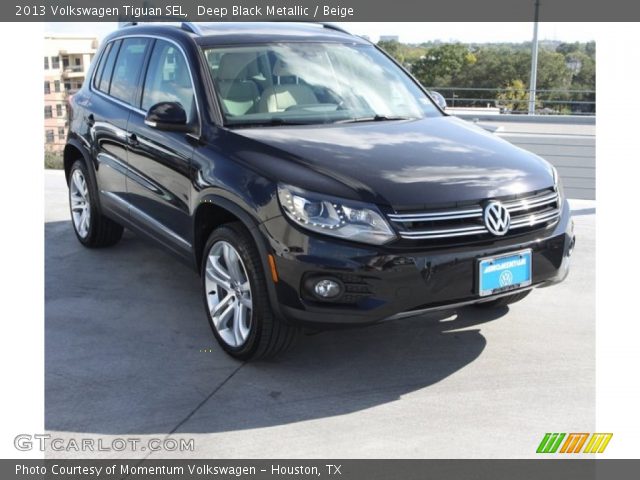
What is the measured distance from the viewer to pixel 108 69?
6.23 metres

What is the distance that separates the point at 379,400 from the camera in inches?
159

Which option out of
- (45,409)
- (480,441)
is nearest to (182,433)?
(45,409)

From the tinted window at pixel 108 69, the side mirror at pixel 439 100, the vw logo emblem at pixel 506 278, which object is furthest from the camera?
→ the tinted window at pixel 108 69

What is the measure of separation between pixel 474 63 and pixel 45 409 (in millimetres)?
55732

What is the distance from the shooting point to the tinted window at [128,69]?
5.66m

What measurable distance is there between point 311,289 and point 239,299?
2.12 feet

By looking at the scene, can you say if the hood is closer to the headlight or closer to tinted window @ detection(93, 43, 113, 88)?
the headlight

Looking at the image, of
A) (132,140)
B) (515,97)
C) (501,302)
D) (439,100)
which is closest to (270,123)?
(132,140)

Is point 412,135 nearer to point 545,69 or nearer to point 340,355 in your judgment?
point 340,355

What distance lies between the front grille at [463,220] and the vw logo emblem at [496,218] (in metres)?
0.03

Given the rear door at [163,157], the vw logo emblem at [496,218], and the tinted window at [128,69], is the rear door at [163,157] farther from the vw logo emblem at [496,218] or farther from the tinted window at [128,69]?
the vw logo emblem at [496,218]

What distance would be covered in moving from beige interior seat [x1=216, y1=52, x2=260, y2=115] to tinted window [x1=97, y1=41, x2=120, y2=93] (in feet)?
5.04
